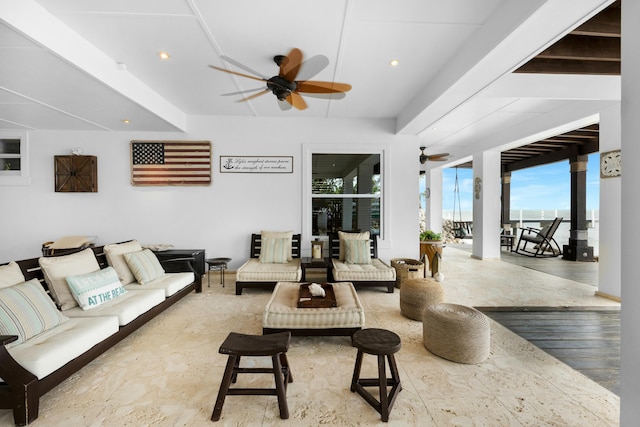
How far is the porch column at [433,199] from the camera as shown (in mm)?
10742

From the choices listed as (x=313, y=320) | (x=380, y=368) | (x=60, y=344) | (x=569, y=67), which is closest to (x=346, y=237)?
(x=313, y=320)

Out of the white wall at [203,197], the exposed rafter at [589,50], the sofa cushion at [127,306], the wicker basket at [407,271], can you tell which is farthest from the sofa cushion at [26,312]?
the exposed rafter at [589,50]

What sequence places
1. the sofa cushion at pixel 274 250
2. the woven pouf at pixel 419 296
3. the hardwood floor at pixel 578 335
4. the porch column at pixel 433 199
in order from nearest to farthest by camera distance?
the hardwood floor at pixel 578 335 < the woven pouf at pixel 419 296 < the sofa cushion at pixel 274 250 < the porch column at pixel 433 199

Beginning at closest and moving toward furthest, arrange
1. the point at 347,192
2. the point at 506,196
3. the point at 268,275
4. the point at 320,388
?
the point at 320,388 → the point at 268,275 → the point at 347,192 → the point at 506,196

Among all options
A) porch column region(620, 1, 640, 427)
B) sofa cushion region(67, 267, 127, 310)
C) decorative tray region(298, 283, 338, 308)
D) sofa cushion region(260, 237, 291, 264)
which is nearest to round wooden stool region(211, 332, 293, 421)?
decorative tray region(298, 283, 338, 308)

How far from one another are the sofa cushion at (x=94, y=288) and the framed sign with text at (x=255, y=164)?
297 cm

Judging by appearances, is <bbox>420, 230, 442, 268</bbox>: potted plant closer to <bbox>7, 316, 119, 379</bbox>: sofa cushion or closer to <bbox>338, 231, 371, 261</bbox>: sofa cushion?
<bbox>338, 231, 371, 261</bbox>: sofa cushion

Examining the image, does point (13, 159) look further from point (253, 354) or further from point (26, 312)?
point (253, 354)

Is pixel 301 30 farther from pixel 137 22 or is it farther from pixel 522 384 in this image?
pixel 522 384

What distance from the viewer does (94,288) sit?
280 cm

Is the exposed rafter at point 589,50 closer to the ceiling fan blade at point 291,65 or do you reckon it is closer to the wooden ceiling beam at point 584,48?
the wooden ceiling beam at point 584,48

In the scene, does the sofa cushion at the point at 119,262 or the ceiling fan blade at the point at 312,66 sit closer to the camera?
the ceiling fan blade at the point at 312,66

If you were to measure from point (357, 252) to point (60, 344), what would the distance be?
392cm

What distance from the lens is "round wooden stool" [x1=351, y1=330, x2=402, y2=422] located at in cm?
188
